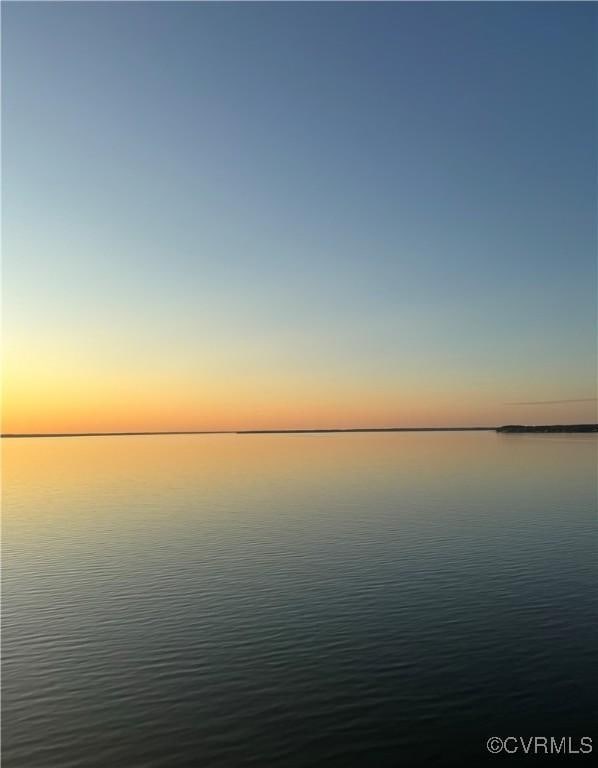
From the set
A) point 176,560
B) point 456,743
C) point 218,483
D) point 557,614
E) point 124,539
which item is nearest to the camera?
point 456,743

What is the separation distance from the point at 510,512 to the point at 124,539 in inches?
1743

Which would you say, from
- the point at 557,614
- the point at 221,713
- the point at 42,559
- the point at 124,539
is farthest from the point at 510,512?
the point at 221,713

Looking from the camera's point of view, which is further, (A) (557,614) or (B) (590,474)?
(B) (590,474)

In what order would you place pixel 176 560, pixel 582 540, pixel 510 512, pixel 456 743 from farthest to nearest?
pixel 510 512 → pixel 582 540 → pixel 176 560 → pixel 456 743

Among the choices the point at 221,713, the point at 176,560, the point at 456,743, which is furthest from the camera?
the point at 176,560

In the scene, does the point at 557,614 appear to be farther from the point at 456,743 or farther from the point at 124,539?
the point at 124,539

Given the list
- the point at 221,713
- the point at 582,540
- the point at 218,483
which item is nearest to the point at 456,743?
the point at 221,713

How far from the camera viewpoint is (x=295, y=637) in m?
31.7

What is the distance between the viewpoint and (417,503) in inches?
3177

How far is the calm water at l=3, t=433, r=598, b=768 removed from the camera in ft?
71.9

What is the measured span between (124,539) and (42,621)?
24.9 m

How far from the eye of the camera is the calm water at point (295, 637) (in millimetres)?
21906

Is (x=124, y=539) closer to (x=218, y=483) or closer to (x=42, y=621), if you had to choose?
(x=42, y=621)

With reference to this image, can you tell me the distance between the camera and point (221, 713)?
23.5m
